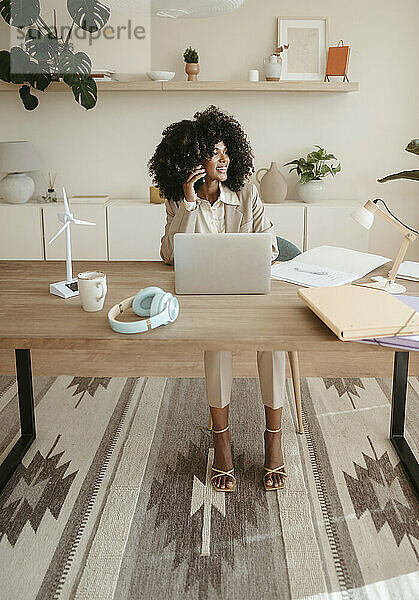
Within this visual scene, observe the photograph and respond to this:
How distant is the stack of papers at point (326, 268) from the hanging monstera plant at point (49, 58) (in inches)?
100

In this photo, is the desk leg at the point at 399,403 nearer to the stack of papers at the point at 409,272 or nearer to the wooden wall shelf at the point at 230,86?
the stack of papers at the point at 409,272

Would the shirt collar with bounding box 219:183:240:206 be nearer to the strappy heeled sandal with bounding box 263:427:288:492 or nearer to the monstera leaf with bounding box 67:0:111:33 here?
the strappy heeled sandal with bounding box 263:427:288:492

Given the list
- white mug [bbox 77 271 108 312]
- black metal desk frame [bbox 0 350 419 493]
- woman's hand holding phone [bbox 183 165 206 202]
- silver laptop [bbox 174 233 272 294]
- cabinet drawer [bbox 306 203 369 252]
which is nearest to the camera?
white mug [bbox 77 271 108 312]

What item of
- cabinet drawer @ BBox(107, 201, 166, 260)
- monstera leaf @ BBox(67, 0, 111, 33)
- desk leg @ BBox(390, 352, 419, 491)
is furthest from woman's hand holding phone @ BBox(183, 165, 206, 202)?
monstera leaf @ BBox(67, 0, 111, 33)

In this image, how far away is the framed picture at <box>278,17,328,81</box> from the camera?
436 cm

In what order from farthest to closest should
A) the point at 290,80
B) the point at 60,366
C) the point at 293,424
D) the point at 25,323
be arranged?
the point at 290,80 → the point at 60,366 → the point at 293,424 → the point at 25,323

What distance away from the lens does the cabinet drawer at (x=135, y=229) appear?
14.3ft

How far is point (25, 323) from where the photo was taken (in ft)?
5.40

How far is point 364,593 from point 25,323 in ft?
3.63

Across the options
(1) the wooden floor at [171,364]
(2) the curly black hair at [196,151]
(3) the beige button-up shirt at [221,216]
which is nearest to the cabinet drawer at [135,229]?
(1) the wooden floor at [171,364]

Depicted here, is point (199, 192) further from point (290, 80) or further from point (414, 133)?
point (414, 133)

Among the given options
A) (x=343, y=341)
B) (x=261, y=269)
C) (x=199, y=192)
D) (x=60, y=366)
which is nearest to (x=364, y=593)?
(x=343, y=341)

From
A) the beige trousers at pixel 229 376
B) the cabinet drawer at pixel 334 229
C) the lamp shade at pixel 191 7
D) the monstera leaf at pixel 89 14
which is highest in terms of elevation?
the monstera leaf at pixel 89 14

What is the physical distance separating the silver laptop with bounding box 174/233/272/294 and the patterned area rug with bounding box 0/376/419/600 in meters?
0.70
